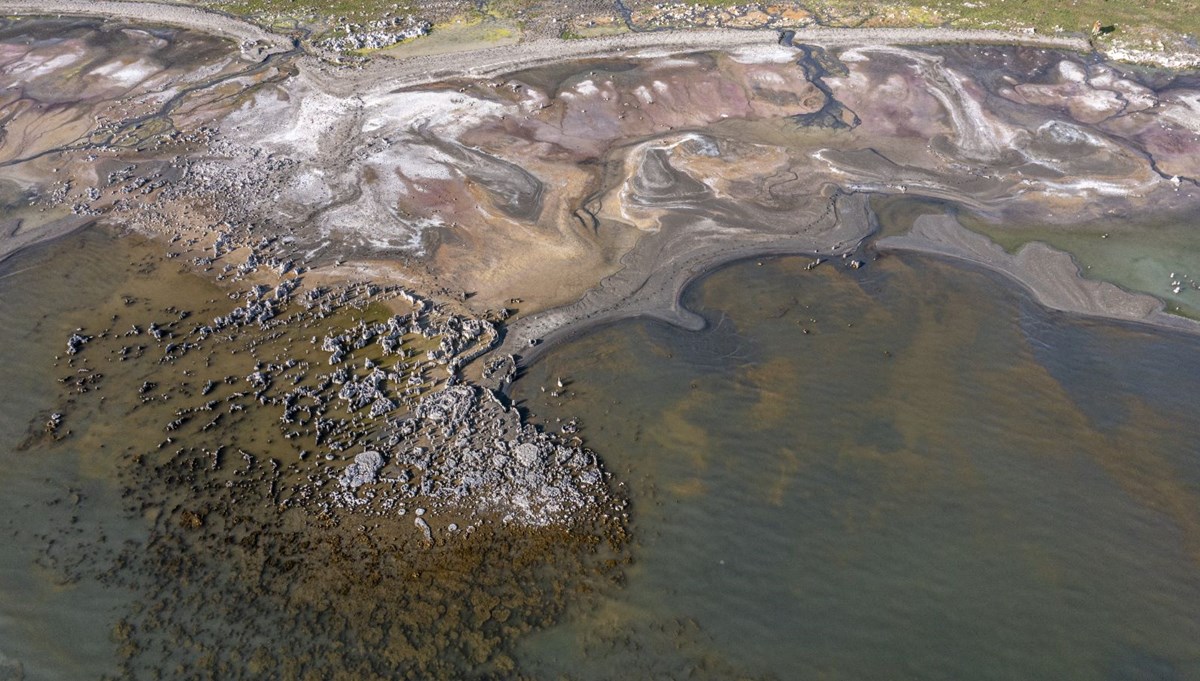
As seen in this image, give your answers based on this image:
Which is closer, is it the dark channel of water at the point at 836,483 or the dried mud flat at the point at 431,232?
the dark channel of water at the point at 836,483

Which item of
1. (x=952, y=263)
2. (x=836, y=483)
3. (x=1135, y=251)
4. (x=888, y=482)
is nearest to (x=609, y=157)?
(x=952, y=263)

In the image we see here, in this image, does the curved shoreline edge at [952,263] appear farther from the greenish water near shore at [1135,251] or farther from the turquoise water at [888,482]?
the turquoise water at [888,482]

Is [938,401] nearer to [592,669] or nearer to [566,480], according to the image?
[566,480]

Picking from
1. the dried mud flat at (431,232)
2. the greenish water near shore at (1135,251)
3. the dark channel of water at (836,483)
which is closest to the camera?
the dark channel of water at (836,483)

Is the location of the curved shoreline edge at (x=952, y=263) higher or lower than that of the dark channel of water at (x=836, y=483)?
A: higher

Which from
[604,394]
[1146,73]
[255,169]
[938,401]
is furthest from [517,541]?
[1146,73]

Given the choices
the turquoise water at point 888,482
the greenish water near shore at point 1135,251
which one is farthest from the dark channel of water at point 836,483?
the greenish water near shore at point 1135,251
